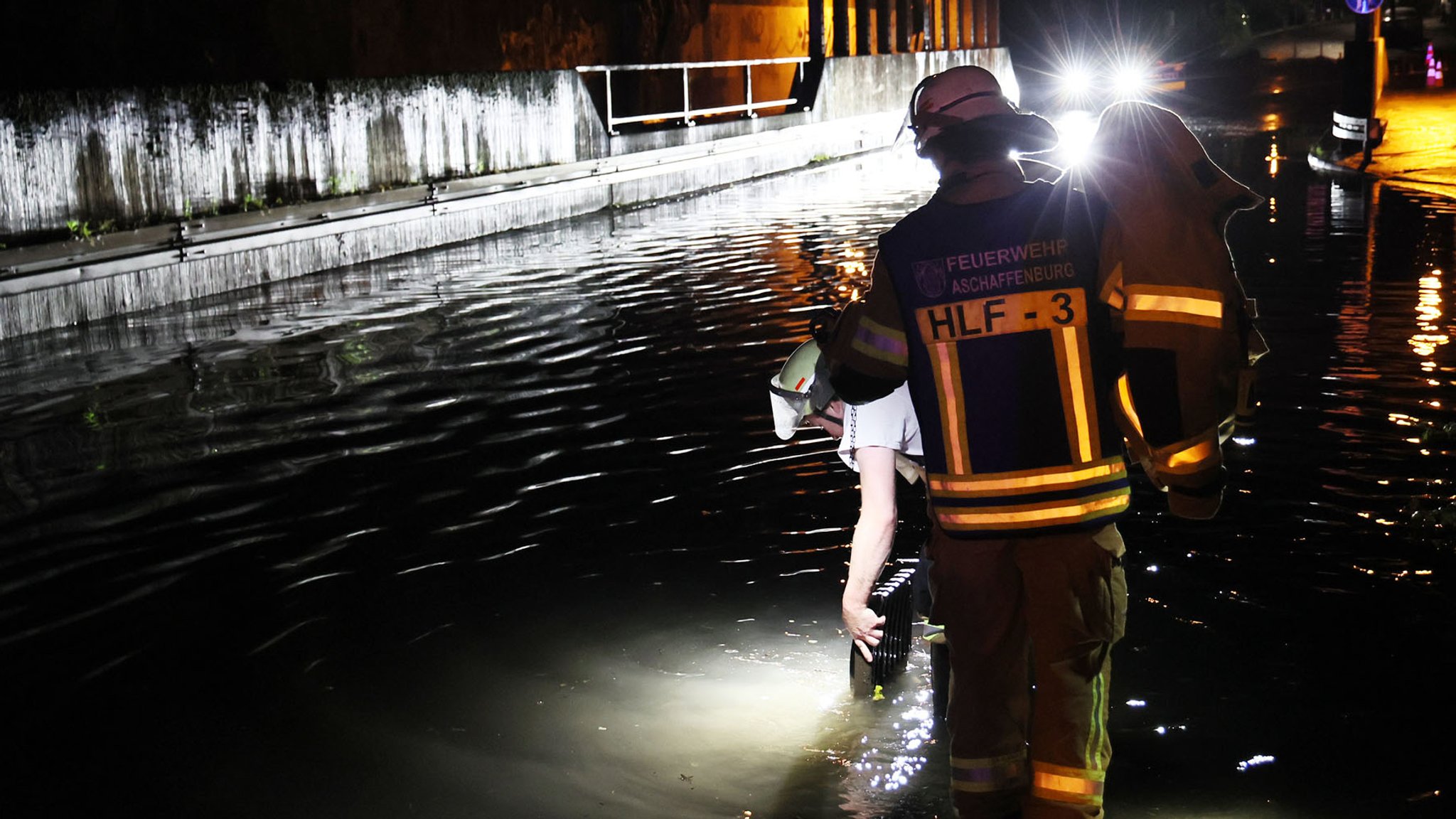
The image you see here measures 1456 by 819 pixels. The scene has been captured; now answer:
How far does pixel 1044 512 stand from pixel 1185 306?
0.57m

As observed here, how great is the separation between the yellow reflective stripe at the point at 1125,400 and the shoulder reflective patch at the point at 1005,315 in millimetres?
174

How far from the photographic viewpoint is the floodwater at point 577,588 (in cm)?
471

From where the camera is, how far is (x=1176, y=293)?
11.1 feet

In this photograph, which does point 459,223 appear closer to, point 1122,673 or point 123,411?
point 123,411

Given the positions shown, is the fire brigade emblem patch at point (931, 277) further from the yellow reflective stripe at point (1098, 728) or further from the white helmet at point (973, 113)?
the yellow reflective stripe at point (1098, 728)

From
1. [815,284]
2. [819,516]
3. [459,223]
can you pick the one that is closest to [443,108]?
[459,223]

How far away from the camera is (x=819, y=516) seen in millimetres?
7434

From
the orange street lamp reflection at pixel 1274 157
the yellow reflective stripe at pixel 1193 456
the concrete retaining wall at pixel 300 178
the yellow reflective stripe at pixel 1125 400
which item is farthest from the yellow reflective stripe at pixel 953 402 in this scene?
the orange street lamp reflection at pixel 1274 157

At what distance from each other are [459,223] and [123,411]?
9147 mm

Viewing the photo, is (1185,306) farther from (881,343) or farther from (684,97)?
(684,97)

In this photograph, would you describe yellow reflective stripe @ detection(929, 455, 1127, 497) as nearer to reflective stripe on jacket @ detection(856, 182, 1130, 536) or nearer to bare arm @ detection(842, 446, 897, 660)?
reflective stripe on jacket @ detection(856, 182, 1130, 536)

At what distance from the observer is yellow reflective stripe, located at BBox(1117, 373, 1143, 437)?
3607mm

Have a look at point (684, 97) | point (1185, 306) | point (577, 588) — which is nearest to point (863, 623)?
point (1185, 306)

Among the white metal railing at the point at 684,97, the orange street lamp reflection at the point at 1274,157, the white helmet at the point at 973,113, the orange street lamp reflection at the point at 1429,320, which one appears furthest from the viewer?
the orange street lamp reflection at the point at 1274,157
